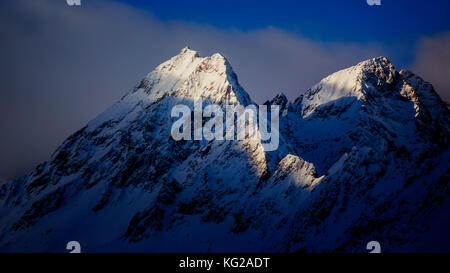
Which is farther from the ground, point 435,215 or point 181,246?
point 181,246

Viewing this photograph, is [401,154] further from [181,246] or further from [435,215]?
[181,246]

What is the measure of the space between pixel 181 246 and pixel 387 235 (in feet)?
223

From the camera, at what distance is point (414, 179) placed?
130 metres

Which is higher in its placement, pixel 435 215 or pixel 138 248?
pixel 138 248

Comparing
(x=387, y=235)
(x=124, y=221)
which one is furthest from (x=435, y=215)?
(x=124, y=221)

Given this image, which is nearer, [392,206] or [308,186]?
[392,206]

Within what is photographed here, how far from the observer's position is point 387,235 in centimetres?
11806

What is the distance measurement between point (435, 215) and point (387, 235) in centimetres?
1032
